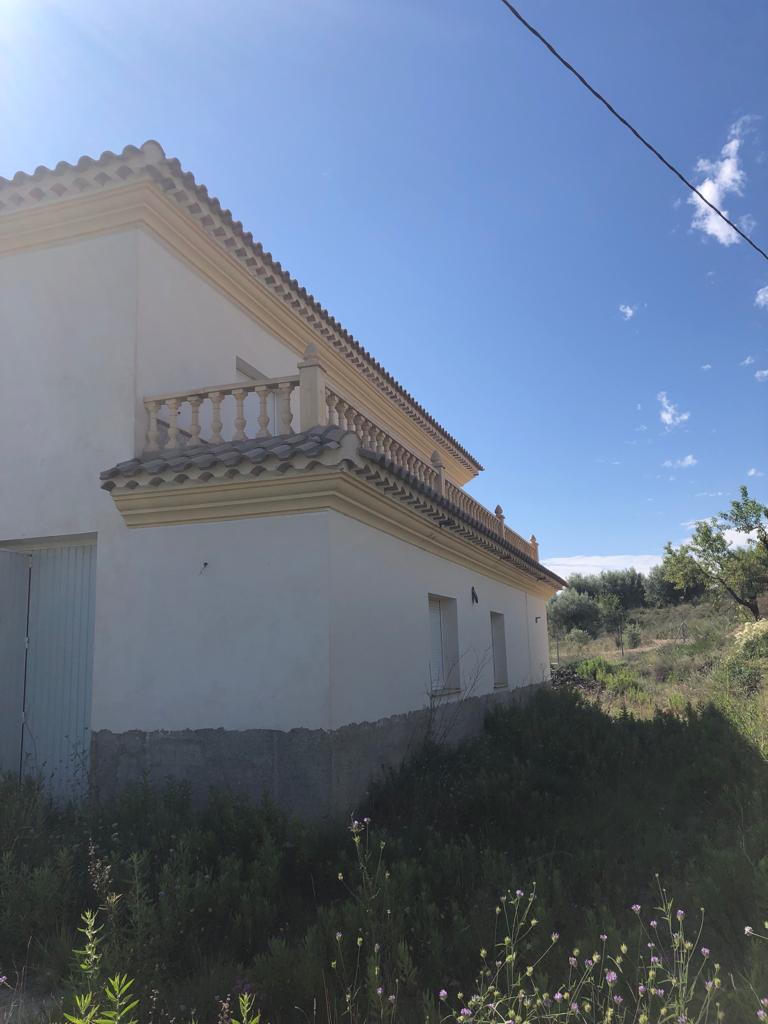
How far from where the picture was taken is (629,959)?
3.35 meters

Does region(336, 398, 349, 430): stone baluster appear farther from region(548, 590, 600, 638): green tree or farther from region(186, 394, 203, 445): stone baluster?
region(548, 590, 600, 638): green tree

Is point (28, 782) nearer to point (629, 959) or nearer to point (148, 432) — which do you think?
point (148, 432)

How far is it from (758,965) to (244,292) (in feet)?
25.9

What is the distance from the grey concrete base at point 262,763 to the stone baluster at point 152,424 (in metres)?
2.55

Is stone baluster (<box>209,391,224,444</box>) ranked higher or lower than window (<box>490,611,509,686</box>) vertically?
higher

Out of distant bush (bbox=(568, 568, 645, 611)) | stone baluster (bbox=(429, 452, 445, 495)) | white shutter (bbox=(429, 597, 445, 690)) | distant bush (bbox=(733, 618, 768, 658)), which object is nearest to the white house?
white shutter (bbox=(429, 597, 445, 690))

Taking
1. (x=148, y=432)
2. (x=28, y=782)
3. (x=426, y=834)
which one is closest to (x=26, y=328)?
(x=148, y=432)

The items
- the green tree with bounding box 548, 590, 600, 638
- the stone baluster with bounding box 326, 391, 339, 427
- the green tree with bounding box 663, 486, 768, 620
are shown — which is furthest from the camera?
the green tree with bounding box 548, 590, 600, 638

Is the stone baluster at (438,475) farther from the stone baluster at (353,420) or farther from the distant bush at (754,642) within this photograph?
the distant bush at (754,642)

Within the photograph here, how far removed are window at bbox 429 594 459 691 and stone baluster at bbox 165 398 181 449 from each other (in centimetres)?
383

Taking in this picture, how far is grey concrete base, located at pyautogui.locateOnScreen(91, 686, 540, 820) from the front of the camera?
5566mm

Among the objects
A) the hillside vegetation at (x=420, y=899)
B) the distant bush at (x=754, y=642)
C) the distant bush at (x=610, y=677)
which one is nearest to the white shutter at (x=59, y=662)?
the hillside vegetation at (x=420, y=899)

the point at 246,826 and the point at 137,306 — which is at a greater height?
the point at 137,306

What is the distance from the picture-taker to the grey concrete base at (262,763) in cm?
557
